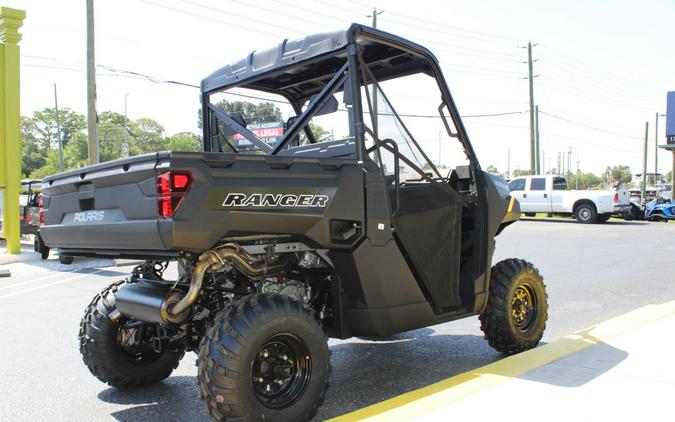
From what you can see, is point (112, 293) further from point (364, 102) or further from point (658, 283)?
point (658, 283)

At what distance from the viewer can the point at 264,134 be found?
4.74m

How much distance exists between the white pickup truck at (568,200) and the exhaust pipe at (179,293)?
19745 millimetres

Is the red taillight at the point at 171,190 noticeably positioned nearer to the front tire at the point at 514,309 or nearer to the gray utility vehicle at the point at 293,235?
Answer: the gray utility vehicle at the point at 293,235

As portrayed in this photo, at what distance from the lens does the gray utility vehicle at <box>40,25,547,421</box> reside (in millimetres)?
3244

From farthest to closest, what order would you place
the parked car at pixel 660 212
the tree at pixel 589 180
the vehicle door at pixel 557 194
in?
the tree at pixel 589 180
the parked car at pixel 660 212
the vehicle door at pixel 557 194

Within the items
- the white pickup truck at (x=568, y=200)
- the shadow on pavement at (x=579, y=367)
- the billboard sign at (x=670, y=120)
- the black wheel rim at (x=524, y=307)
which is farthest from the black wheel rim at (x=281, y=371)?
the billboard sign at (x=670, y=120)

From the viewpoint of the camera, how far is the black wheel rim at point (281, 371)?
3436 mm

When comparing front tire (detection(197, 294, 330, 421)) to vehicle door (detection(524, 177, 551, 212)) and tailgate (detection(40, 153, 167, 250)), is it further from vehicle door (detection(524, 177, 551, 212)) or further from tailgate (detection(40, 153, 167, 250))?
vehicle door (detection(524, 177, 551, 212))

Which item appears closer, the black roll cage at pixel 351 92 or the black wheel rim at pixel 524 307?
the black roll cage at pixel 351 92

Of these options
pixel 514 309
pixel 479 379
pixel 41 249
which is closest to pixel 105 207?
pixel 479 379

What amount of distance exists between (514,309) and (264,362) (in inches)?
102

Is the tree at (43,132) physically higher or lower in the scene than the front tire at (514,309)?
higher

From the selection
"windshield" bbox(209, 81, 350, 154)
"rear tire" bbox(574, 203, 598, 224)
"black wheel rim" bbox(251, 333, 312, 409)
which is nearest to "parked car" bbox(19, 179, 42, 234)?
"windshield" bbox(209, 81, 350, 154)

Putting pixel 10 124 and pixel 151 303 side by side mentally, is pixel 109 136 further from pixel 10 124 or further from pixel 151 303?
pixel 151 303
